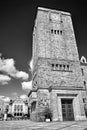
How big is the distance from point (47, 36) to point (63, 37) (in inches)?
173

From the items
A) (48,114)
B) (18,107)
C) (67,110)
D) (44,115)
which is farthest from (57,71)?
(18,107)

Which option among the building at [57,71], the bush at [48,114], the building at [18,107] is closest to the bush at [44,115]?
the bush at [48,114]

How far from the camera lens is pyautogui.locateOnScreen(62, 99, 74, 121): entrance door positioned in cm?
2117

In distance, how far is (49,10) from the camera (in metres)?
34.5

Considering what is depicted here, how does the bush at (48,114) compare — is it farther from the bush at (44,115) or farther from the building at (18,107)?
the building at (18,107)

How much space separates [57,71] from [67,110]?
8300mm

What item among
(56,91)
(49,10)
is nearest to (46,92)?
(56,91)

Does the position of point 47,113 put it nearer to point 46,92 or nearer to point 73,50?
point 46,92

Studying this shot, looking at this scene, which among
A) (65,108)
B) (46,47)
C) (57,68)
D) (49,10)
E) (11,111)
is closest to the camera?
(65,108)

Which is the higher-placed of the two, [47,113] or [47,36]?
[47,36]

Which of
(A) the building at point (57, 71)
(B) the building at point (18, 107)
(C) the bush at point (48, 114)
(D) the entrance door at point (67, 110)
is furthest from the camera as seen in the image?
(B) the building at point (18, 107)

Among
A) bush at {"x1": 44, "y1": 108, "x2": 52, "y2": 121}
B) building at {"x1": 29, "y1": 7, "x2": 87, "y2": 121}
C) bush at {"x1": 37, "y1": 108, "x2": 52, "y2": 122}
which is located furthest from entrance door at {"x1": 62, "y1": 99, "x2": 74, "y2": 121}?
bush at {"x1": 37, "y1": 108, "x2": 52, "y2": 122}

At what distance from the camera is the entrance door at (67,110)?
69.5 feet

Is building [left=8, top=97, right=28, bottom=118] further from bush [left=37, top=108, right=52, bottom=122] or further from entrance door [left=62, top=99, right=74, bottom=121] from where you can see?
entrance door [left=62, top=99, right=74, bottom=121]
